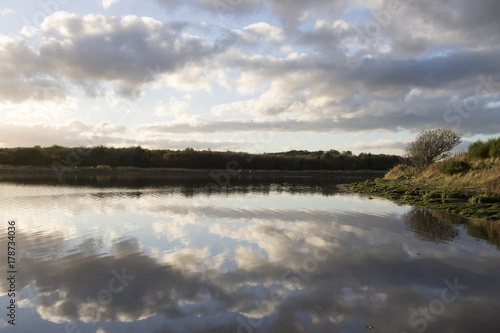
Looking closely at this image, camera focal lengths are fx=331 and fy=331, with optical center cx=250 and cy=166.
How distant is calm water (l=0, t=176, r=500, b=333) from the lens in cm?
502

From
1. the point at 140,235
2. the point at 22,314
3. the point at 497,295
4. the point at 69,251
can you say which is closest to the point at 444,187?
the point at 497,295

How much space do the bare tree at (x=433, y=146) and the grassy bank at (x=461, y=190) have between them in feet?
19.7

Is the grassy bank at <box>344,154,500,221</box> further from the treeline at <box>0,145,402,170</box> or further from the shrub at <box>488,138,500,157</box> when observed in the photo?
the treeline at <box>0,145,402,170</box>

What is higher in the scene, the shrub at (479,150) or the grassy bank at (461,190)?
the shrub at (479,150)

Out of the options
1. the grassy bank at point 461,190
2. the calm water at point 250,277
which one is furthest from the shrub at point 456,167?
the calm water at point 250,277

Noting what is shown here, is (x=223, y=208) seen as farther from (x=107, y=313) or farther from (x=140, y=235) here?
(x=107, y=313)

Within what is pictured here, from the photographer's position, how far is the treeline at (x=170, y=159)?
2509 inches

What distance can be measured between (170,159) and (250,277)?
280 ft

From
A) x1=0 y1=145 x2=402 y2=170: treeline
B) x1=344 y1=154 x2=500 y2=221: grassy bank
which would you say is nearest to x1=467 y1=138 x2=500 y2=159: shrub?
x1=344 y1=154 x2=500 y2=221: grassy bank

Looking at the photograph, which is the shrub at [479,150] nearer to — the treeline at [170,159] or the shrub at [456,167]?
the shrub at [456,167]

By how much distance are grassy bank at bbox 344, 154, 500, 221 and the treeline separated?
154 ft

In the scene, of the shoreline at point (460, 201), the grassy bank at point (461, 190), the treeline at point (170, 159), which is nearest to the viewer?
the shoreline at point (460, 201)

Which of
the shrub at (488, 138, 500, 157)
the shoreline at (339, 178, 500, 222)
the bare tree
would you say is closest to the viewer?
the shoreline at (339, 178, 500, 222)

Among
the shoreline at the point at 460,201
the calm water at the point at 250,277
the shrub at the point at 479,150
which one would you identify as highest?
the shrub at the point at 479,150
